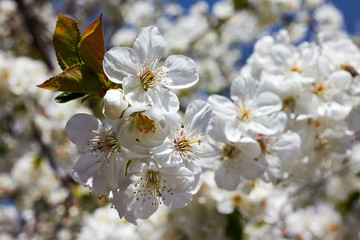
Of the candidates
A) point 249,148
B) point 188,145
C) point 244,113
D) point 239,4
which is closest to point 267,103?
point 244,113

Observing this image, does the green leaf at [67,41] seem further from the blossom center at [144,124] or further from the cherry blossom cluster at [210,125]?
the blossom center at [144,124]

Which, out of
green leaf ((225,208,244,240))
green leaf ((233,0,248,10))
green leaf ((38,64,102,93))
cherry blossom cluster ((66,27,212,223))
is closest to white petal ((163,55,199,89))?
cherry blossom cluster ((66,27,212,223))

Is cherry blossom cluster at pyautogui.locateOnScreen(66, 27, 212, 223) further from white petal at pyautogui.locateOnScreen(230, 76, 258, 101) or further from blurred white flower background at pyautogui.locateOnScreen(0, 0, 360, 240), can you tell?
white petal at pyautogui.locateOnScreen(230, 76, 258, 101)

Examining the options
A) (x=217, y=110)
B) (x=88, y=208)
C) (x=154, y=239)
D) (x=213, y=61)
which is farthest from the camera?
(x=213, y=61)

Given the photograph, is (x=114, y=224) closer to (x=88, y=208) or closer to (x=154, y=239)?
(x=154, y=239)

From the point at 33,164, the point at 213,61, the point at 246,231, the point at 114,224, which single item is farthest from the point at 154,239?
the point at 213,61
